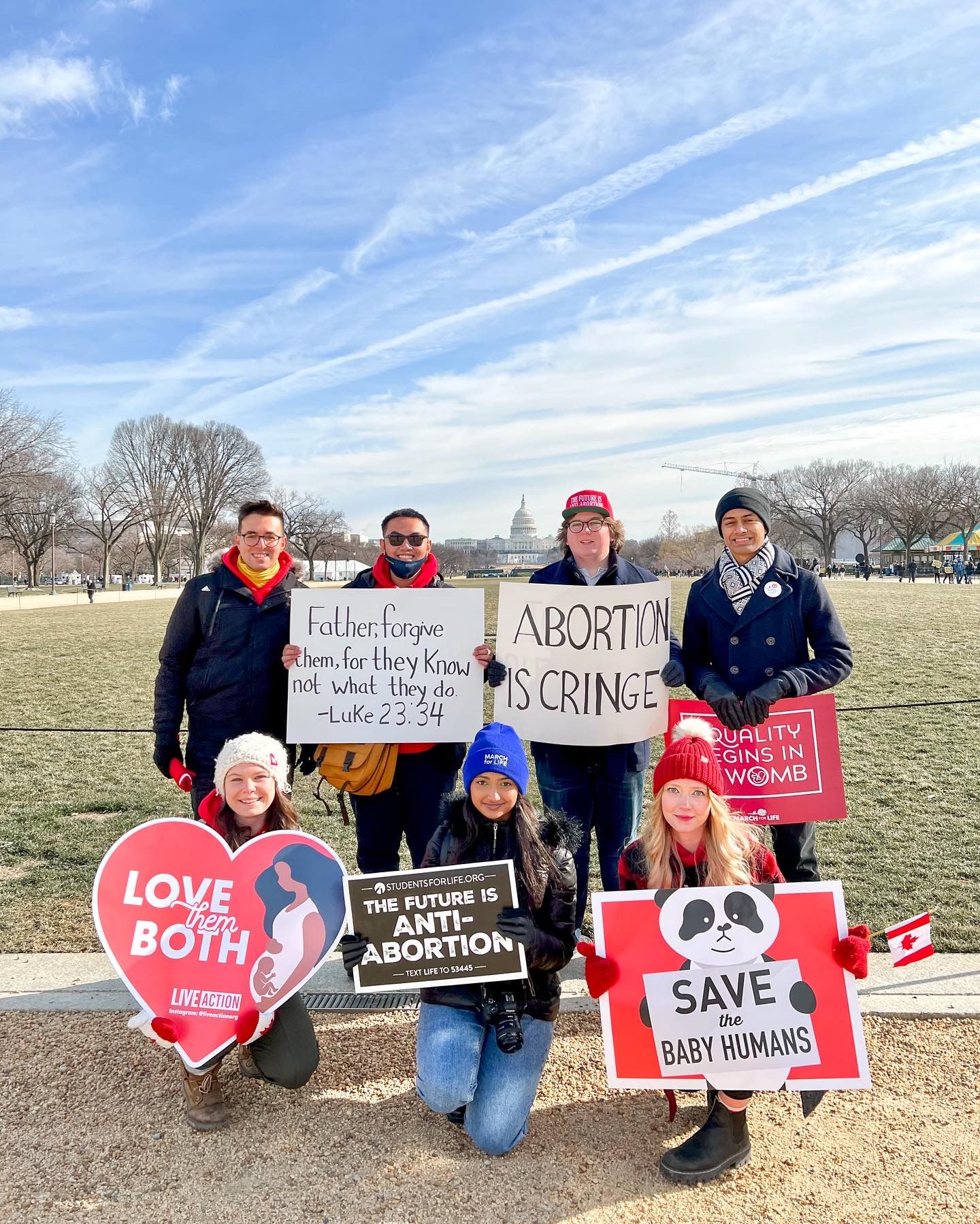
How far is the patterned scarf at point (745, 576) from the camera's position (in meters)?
4.18

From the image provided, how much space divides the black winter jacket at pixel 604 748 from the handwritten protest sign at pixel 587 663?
71 mm

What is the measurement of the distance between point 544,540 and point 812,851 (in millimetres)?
178493

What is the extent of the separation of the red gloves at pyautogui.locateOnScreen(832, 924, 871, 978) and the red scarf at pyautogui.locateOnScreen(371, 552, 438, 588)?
8.37 feet

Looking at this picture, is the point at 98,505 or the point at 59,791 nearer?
the point at 59,791

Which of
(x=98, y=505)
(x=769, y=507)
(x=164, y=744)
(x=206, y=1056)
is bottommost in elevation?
(x=206, y=1056)

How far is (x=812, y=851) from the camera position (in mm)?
4312

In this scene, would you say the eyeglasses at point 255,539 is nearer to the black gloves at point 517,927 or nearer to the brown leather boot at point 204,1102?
the black gloves at point 517,927

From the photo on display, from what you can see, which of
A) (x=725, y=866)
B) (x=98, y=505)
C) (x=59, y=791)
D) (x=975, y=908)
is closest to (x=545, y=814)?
(x=725, y=866)

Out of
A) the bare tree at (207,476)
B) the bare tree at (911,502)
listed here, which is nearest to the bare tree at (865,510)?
the bare tree at (911,502)

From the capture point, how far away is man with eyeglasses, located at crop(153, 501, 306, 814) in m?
4.27

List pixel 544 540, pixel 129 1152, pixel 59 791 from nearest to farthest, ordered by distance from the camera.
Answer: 1. pixel 129 1152
2. pixel 59 791
3. pixel 544 540

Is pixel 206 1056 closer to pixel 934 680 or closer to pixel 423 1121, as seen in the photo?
pixel 423 1121

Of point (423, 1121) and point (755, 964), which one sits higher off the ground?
point (755, 964)

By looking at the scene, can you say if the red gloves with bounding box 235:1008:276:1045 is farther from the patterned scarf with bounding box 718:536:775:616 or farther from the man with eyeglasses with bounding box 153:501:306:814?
the patterned scarf with bounding box 718:536:775:616
